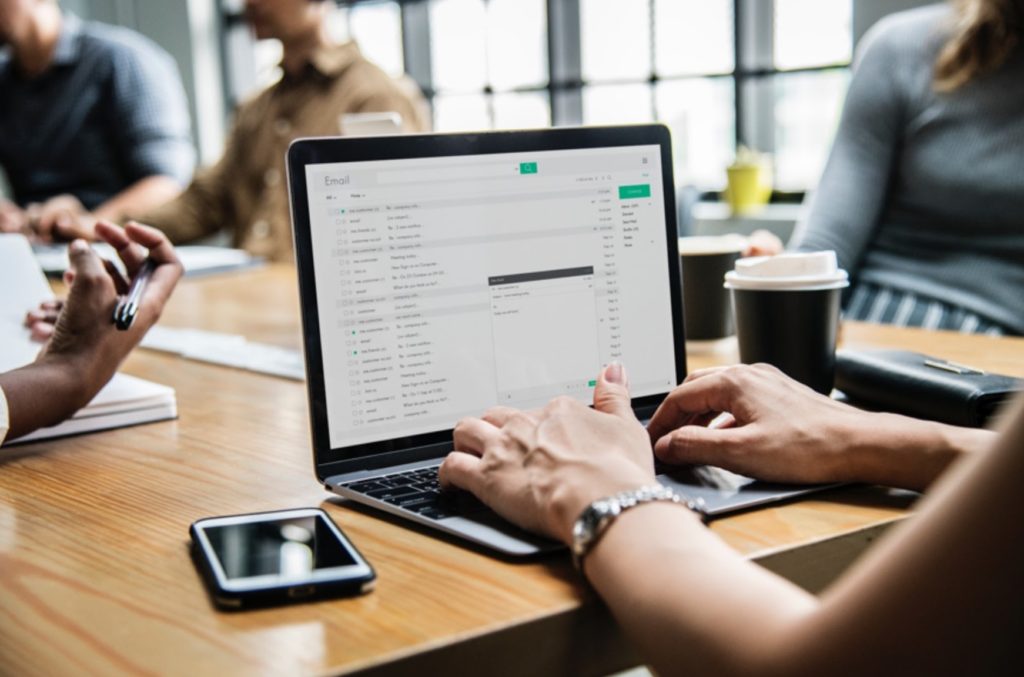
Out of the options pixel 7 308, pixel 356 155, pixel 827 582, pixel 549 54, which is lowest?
pixel 827 582

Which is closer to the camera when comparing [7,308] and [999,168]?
[7,308]

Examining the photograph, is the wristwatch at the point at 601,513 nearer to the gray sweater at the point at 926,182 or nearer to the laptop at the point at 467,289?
the laptop at the point at 467,289

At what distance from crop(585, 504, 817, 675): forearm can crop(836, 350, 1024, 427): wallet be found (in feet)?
1.20

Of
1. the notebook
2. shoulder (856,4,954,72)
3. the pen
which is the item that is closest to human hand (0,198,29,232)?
the notebook

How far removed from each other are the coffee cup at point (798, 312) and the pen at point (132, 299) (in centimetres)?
55

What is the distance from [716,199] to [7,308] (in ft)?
9.12

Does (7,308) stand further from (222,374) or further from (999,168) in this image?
(999,168)

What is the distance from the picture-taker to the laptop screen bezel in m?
0.80

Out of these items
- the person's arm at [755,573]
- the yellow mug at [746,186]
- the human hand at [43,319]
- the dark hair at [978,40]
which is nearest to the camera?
the person's arm at [755,573]

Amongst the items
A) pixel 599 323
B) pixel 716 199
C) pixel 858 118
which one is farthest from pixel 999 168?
pixel 716 199

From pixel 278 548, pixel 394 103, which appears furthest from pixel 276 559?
pixel 394 103

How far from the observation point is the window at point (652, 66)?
3.46m

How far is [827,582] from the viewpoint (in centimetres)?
69

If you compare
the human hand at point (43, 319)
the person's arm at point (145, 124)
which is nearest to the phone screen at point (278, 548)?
the human hand at point (43, 319)
